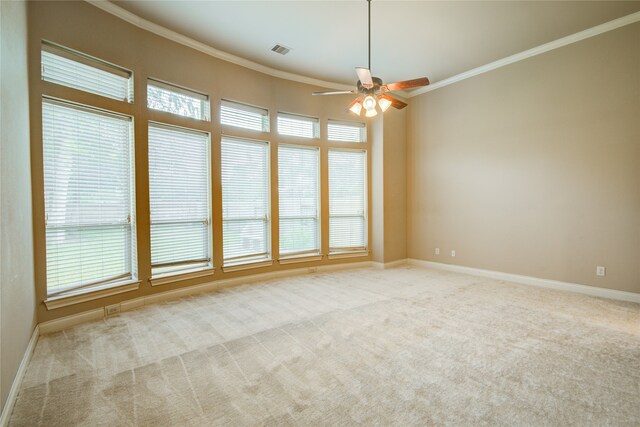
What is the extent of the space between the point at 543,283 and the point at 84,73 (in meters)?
6.71

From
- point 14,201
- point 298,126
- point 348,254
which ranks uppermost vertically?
point 298,126

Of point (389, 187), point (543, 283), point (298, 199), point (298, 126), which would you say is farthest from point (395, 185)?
point (543, 283)

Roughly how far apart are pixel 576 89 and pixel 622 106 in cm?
59

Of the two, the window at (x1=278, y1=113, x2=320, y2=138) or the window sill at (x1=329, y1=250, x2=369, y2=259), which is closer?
the window at (x1=278, y1=113, x2=320, y2=138)

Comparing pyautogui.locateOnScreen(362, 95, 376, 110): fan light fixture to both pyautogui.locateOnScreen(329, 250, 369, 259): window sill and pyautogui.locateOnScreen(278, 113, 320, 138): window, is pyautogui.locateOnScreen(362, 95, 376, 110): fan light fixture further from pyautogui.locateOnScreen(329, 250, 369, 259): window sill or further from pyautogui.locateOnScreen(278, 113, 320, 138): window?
pyautogui.locateOnScreen(329, 250, 369, 259): window sill

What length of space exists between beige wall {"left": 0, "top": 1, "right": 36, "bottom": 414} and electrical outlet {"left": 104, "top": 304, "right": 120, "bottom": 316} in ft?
2.36

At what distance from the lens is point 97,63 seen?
11.4 feet

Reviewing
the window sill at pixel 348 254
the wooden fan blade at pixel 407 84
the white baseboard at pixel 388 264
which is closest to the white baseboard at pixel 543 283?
the white baseboard at pixel 388 264

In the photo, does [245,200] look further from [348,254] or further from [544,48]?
[544,48]

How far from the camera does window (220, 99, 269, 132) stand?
15.5 feet

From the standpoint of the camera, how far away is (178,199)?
4.22 metres

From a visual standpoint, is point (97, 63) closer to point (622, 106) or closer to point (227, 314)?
point (227, 314)

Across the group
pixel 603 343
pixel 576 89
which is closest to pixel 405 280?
pixel 603 343

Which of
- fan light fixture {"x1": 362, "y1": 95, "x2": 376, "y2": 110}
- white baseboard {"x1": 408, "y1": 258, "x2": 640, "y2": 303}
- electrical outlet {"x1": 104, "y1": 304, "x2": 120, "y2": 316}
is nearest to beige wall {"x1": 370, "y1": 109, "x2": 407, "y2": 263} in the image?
white baseboard {"x1": 408, "y1": 258, "x2": 640, "y2": 303}
